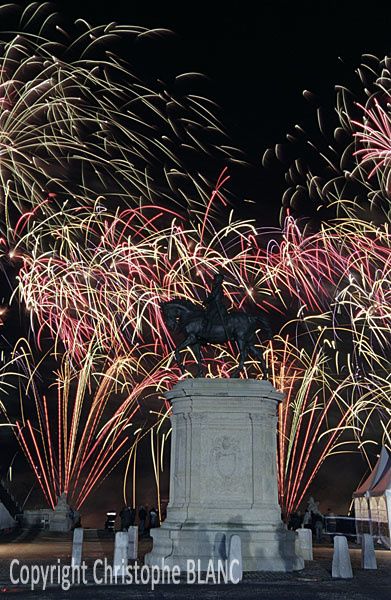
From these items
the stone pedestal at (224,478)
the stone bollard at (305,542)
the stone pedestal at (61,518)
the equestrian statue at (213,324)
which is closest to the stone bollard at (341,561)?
the stone pedestal at (224,478)

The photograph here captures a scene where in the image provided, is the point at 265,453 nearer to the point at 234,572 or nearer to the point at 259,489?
the point at 259,489

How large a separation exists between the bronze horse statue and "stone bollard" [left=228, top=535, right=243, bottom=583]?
6382 millimetres

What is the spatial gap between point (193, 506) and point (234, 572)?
3.53 m

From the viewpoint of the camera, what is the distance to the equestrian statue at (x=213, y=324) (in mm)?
24219

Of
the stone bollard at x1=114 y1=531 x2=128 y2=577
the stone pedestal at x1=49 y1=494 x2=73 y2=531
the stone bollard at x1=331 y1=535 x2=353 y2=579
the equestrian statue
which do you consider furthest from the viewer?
the stone pedestal at x1=49 y1=494 x2=73 y2=531

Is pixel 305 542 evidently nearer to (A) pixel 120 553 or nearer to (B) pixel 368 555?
(B) pixel 368 555

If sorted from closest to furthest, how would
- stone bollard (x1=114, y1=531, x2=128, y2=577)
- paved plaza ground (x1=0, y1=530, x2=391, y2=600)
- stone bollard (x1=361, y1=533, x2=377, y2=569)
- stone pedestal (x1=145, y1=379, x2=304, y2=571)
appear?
paved plaza ground (x1=0, y1=530, x2=391, y2=600) → stone bollard (x1=114, y1=531, x2=128, y2=577) → stone pedestal (x1=145, y1=379, x2=304, y2=571) → stone bollard (x1=361, y1=533, x2=377, y2=569)

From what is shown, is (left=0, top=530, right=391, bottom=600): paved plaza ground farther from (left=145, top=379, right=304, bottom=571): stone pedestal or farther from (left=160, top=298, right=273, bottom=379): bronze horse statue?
(left=160, top=298, right=273, bottom=379): bronze horse statue

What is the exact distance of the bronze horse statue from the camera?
2423cm

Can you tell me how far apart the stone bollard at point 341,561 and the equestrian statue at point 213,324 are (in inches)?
238

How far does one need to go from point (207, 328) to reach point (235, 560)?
25.3ft

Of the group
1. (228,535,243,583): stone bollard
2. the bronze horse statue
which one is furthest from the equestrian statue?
(228,535,243,583): stone bollard

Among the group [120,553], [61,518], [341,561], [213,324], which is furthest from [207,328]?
[61,518]

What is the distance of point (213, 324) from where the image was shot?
24266mm
